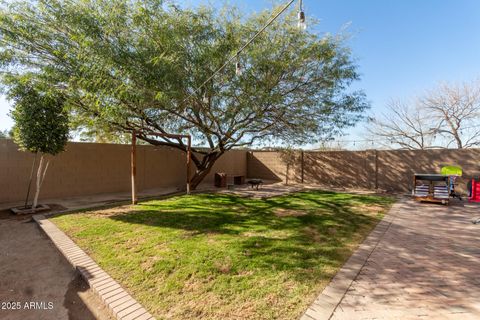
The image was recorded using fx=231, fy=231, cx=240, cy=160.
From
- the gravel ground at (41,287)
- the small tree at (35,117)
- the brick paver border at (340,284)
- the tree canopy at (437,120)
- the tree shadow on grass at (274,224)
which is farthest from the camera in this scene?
the tree canopy at (437,120)

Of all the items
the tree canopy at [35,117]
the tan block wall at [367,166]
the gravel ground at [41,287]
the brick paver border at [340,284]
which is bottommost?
the gravel ground at [41,287]

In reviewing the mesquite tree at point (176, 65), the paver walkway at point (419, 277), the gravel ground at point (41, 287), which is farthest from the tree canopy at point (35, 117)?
the paver walkway at point (419, 277)

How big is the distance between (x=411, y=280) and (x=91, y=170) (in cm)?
916

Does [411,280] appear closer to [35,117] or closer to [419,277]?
[419,277]

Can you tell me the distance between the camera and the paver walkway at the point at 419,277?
7.20 ft

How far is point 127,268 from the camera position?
9.66 ft

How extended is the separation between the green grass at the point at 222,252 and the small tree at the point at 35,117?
6.44 feet

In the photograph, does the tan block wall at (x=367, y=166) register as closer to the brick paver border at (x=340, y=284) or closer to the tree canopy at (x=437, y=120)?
the brick paver border at (x=340, y=284)

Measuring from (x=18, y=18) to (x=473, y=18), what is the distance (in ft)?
43.7

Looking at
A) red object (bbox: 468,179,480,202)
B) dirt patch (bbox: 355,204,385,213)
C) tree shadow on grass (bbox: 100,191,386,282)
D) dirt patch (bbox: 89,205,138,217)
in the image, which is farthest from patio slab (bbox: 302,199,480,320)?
dirt patch (bbox: 89,205,138,217)

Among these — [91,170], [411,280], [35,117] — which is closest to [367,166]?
[411,280]

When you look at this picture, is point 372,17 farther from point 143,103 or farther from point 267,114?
point 143,103

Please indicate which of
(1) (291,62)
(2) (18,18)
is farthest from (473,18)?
(2) (18,18)

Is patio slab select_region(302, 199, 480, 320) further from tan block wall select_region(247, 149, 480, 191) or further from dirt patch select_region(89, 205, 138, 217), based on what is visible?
tan block wall select_region(247, 149, 480, 191)
